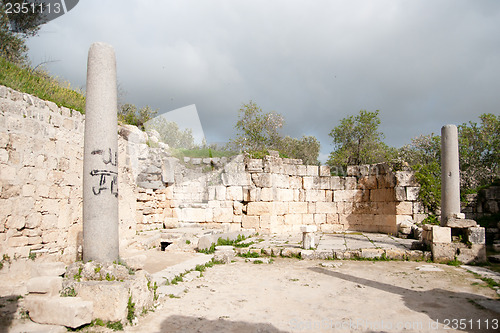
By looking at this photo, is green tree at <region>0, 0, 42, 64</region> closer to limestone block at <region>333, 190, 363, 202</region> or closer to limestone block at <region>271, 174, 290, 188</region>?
limestone block at <region>271, 174, 290, 188</region>

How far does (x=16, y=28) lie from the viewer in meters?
13.0

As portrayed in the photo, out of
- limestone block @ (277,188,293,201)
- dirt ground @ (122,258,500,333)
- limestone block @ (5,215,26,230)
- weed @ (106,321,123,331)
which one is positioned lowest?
dirt ground @ (122,258,500,333)

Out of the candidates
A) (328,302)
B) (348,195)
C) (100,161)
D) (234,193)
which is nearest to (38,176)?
(100,161)

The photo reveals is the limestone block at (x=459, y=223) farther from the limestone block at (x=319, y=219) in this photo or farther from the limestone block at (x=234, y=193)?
the limestone block at (x=234, y=193)

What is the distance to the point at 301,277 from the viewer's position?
320 inches

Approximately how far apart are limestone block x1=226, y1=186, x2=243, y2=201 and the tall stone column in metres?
7.74

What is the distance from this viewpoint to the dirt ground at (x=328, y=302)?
197 inches

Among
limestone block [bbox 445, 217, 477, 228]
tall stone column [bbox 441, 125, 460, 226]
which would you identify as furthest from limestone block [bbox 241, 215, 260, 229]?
limestone block [bbox 445, 217, 477, 228]

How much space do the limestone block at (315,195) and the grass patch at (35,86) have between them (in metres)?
10.7

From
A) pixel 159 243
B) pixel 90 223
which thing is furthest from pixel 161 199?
pixel 90 223

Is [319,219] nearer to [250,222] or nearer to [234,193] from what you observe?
[250,222]

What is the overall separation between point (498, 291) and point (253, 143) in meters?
22.6

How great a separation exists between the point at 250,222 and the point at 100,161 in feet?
33.3

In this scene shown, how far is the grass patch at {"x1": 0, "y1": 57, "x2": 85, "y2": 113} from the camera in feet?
23.7
